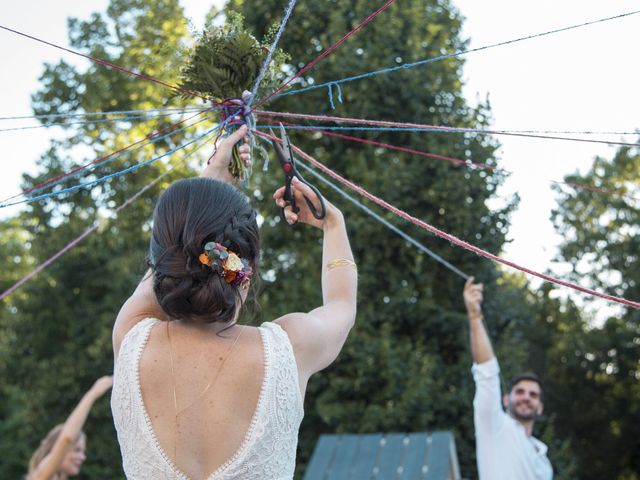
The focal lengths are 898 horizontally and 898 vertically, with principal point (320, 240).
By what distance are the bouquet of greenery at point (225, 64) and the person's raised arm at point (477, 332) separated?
2.76m

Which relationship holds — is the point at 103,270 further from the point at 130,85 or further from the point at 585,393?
the point at 585,393

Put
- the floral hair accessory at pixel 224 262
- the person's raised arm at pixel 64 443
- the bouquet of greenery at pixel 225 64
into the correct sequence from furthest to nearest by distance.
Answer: the person's raised arm at pixel 64 443
the bouquet of greenery at pixel 225 64
the floral hair accessory at pixel 224 262

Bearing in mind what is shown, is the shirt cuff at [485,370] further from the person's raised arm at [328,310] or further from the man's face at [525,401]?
the person's raised arm at [328,310]

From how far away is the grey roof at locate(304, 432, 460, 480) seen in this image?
6.74 meters

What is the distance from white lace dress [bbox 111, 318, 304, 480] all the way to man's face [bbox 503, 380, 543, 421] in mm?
4057

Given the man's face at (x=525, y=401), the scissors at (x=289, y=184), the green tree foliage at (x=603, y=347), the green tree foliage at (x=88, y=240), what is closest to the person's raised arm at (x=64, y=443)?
the man's face at (x=525, y=401)

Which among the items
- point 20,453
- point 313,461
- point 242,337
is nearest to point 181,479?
point 242,337

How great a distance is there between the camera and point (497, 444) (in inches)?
217

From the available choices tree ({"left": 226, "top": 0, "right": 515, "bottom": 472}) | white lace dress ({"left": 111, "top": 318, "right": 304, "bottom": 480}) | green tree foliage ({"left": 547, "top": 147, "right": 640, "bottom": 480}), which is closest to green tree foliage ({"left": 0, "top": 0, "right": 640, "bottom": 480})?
tree ({"left": 226, "top": 0, "right": 515, "bottom": 472})

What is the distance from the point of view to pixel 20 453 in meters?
18.8

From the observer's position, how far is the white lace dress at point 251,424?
2006mm

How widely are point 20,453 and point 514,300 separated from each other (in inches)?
428

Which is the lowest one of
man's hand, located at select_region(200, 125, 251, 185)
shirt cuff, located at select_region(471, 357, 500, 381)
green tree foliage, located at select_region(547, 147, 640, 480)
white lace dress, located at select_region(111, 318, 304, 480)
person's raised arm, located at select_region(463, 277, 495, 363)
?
green tree foliage, located at select_region(547, 147, 640, 480)

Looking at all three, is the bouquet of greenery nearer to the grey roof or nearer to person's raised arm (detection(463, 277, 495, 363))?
person's raised arm (detection(463, 277, 495, 363))
